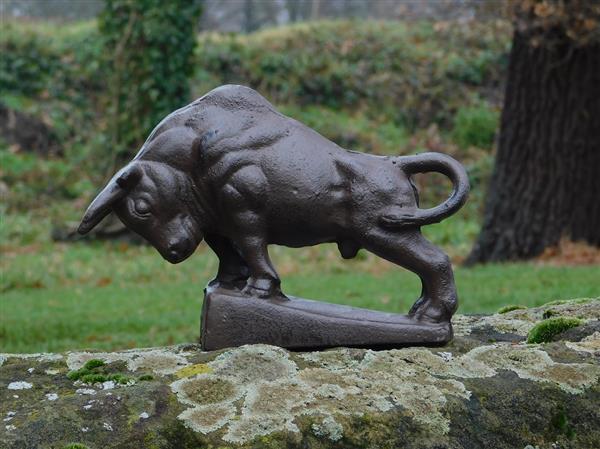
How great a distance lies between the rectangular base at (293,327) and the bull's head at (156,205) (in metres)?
0.21

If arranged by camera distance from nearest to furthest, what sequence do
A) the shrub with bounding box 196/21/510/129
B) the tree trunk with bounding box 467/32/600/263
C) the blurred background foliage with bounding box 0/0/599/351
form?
the blurred background foliage with bounding box 0/0/599/351 < the tree trunk with bounding box 467/32/600/263 < the shrub with bounding box 196/21/510/129

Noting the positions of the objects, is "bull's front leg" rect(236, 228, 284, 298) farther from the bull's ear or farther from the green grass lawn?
the green grass lawn

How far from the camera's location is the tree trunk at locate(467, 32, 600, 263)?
8070mm

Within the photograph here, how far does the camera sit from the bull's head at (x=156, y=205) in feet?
8.74

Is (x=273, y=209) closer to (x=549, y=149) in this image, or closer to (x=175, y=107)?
(x=549, y=149)

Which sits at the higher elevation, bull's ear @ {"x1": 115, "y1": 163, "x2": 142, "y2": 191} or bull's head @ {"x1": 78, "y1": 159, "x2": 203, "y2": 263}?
bull's ear @ {"x1": 115, "y1": 163, "x2": 142, "y2": 191}

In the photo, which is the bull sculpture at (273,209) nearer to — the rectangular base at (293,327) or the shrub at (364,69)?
the rectangular base at (293,327)

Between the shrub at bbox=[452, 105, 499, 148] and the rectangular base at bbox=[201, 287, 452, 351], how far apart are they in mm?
12298

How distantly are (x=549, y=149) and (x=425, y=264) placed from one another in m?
5.79

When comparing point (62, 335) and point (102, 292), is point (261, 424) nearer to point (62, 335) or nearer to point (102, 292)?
point (62, 335)

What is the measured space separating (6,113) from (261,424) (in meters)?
12.9

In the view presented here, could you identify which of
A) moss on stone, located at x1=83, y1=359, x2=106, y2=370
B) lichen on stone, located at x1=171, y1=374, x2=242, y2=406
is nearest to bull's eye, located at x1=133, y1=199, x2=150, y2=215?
moss on stone, located at x1=83, y1=359, x2=106, y2=370

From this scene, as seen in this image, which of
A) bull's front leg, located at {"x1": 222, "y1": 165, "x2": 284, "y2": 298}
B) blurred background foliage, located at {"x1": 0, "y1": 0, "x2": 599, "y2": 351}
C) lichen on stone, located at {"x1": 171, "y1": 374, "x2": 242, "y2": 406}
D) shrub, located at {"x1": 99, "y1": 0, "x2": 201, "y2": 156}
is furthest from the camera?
shrub, located at {"x1": 99, "y1": 0, "x2": 201, "y2": 156}

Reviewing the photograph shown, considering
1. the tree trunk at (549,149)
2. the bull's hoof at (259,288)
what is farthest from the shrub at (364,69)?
the bull's hoof at (259,288)
